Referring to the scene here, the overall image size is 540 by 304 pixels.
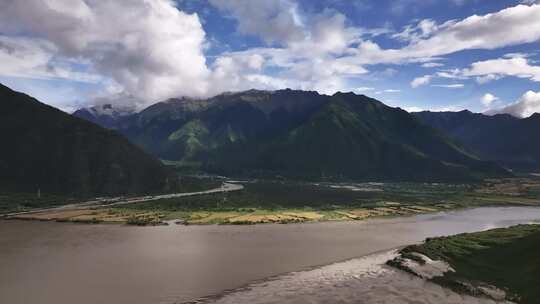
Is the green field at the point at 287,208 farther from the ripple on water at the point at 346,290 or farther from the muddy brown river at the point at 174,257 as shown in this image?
the ripple on water at the point at 346,290

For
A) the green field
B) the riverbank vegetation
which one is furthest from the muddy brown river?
the green field

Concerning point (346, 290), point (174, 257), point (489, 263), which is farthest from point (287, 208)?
point (346, 290)

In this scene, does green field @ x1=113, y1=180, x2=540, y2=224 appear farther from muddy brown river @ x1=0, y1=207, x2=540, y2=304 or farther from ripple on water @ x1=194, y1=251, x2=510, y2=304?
ripple on water @ x1=194, y1=251, x2=510, y2=304

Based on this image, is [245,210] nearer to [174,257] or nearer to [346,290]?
[174,257]

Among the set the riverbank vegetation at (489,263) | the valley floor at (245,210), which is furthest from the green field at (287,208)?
the riverbank vegetation at (489,263)

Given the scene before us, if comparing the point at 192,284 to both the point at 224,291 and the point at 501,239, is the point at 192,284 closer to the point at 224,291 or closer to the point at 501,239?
the point at 224,291
